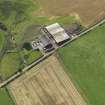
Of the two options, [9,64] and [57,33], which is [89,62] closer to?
[57,33]

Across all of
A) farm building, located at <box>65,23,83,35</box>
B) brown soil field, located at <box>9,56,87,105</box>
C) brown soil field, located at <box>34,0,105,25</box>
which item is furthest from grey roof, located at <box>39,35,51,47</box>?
brown soil field, located at <box>34,0,105,25</box>

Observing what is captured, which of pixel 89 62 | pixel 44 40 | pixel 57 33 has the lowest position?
pixel 89 62

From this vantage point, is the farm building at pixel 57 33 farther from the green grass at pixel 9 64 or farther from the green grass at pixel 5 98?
the green grass at pixel 5 98

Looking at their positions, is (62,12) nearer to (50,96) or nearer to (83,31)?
(83,31)

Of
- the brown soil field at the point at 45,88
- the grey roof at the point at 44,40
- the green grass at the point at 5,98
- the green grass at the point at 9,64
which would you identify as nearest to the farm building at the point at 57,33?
the grey roof at the point at 44,40

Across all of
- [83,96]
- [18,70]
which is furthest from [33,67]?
[83,96]

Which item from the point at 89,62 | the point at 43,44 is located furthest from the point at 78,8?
the point at 89,62

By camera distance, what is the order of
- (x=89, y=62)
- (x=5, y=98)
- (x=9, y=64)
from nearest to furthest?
(x=5, y=98) < (x=9, y=64) < (x=89, y=62)
